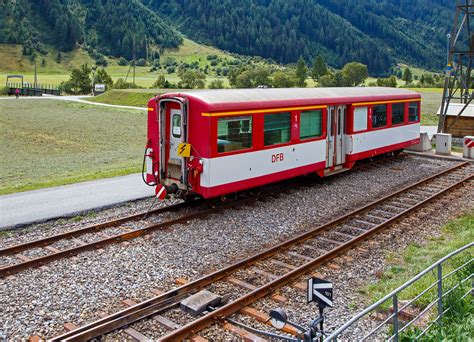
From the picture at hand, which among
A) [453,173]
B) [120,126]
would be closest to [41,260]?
[453,173]

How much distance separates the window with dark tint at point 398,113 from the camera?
2223 cm

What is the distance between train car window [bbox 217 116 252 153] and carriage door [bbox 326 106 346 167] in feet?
15.2

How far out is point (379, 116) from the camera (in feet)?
69.2

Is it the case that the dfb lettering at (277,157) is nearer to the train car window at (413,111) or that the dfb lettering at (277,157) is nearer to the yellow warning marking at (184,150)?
the yellow warning marking at (184,150)

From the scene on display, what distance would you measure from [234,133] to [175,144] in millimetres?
1620

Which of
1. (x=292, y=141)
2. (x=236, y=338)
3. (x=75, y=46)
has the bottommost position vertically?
(x=236, y=338)

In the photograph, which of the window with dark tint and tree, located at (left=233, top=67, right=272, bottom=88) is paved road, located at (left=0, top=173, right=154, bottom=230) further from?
tree, located at (left=233, top=67, right=272, bottom=88)

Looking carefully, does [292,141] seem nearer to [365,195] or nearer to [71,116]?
[365,195]

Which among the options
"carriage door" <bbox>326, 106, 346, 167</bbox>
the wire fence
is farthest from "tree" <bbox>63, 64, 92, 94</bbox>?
the wire fence

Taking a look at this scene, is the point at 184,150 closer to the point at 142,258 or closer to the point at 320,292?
the point at 142,258

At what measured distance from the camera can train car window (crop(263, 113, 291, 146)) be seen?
A: 49.6 feet

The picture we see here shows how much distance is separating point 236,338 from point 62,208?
8.39 m

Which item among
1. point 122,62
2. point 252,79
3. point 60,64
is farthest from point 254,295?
point 122,62

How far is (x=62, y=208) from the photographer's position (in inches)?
578
